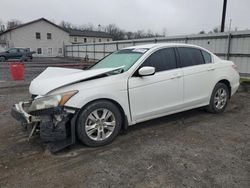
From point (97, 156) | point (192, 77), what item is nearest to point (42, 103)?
point (97, 156)

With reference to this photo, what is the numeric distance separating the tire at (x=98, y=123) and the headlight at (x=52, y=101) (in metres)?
0.32

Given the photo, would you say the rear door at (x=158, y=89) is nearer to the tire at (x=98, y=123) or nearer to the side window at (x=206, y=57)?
the tire at (x=98, y=123)

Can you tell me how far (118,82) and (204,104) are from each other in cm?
232

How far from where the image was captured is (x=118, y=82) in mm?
3662

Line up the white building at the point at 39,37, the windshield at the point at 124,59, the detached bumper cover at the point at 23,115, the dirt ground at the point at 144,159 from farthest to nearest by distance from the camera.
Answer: the white building at the point at 39,37
the windshield at the point at 124,59
the detached bumper cover at the point at 23,115
the dirt ground at the point at 144,159

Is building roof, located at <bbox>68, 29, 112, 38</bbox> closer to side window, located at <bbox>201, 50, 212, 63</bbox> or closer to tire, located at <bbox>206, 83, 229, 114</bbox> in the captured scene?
side window, located at <bbox>201, 50, 212, 63</bbox>

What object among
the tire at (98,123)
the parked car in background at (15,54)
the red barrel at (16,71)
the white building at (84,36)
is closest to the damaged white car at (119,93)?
the tire at (98,123)

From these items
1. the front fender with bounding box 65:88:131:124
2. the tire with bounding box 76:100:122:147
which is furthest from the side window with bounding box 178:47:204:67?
the tire with bounding box 76:100:122:147

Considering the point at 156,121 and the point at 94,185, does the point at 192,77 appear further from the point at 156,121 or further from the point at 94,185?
the point at 94,185

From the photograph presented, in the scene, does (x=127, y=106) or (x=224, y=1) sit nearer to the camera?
(x=127, y=106)

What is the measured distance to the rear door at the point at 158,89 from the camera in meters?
3.87

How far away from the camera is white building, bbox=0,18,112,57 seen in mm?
42438

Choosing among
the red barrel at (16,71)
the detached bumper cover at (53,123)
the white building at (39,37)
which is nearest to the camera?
the detached bumper cover at (53,123)

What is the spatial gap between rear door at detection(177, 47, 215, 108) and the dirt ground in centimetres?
56
